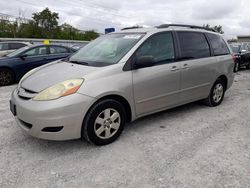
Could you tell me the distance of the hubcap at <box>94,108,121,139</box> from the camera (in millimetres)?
3148

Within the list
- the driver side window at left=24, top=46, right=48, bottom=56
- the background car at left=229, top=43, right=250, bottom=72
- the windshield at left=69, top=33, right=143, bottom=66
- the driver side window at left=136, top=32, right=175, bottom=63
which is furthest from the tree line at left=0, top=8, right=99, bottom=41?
the driver side window at left=136, top=32, right=175, bottom=63

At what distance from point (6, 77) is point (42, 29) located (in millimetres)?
42290

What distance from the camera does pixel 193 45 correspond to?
4.47 metres

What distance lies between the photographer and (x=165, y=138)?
354 cm

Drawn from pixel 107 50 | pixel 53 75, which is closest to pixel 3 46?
pixel 107 50

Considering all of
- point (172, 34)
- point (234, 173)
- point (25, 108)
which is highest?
point (172, 34)

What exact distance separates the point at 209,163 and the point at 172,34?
226cm

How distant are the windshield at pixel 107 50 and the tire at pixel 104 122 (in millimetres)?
637

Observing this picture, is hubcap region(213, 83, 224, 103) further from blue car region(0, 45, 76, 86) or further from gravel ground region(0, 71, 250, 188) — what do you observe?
blue car region(0, 45, 76, 86)

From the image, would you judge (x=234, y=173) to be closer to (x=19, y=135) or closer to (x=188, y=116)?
(x=188, y=116)

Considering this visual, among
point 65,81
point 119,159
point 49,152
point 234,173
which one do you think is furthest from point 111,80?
point 234,173

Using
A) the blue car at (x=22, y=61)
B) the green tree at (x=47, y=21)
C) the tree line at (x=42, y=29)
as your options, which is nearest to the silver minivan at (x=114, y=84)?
the blue car at (x=22, y=61)

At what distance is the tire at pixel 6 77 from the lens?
739 centimetres

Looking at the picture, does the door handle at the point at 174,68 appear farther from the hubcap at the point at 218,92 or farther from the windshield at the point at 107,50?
the hubcap at the point at 218,92
